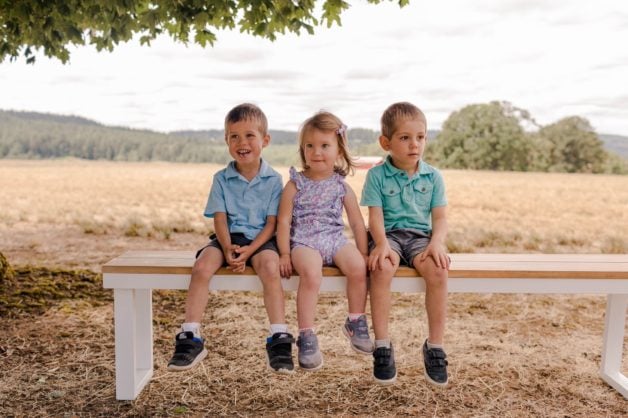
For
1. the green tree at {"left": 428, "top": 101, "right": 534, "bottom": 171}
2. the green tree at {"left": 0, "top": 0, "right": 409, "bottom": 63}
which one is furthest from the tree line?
the green tree at {"left": 0, "top": 0, "right": 409, "bottom": 63}

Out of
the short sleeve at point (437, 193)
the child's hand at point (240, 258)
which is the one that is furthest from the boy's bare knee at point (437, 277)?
the child's hand at point (240, 258)

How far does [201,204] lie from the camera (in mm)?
18062

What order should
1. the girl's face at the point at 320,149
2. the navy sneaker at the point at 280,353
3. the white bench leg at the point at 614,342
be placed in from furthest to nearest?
the white bench leg at the point at 614,342 < the girl's face at the point at 320,149 < the navy sneaker at the point at 280,353

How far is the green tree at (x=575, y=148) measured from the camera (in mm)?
45250

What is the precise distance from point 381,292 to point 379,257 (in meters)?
0.17

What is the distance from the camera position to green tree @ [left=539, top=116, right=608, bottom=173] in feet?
148

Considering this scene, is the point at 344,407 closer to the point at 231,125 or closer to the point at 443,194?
the point at 443,194

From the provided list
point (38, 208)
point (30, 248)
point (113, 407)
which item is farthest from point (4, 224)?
point (113, 407)

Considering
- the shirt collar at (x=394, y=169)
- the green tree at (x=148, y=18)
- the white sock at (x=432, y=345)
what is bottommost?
the white sock at (x=432, y=345)

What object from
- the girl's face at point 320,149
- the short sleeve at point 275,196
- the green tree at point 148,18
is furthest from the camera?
the green tree at point 148,18

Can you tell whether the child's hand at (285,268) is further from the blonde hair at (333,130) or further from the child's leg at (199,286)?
the blonde hair at (333,130)

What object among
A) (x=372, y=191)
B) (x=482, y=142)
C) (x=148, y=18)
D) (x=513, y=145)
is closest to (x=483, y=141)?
(x=482, y=142)

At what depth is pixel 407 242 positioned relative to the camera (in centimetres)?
344

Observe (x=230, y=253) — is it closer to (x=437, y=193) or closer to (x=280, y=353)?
(x=280, y=353)
